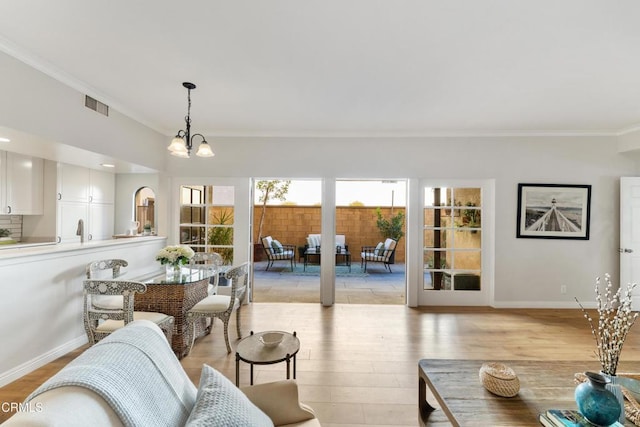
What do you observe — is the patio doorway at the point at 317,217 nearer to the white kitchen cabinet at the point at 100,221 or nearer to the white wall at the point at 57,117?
the white kitchen cabinet at the point at 100,221

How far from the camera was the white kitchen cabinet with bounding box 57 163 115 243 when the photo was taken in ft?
14.1

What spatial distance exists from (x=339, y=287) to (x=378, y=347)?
2.65m

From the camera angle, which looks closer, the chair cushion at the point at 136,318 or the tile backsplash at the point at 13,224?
the chair cushion at the point at 136,318

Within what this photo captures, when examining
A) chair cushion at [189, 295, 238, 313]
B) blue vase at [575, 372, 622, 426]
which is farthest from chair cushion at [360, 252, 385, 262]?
blue vase at [575, 372, 622, 426]

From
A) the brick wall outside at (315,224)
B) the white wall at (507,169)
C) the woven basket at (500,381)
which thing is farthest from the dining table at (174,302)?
the brick wall outside at (315,224)

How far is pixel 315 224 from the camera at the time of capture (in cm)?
889

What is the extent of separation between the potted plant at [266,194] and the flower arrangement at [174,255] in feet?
18.1

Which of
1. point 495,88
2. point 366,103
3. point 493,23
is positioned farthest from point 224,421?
point 495,88

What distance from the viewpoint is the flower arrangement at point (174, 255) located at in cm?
291

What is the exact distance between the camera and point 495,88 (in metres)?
2.87

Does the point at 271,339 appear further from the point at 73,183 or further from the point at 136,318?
the point at 73,183

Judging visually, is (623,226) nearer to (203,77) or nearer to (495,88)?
(495,88)

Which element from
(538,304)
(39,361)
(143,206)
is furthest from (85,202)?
(538,304)

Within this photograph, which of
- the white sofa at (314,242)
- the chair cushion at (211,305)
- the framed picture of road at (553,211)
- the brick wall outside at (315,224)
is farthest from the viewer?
the brick wall outside at (315,224)
